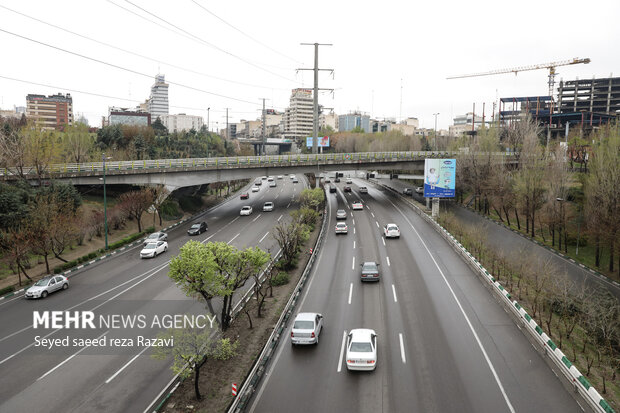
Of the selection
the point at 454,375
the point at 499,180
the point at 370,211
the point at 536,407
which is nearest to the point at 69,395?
the point at 454,375

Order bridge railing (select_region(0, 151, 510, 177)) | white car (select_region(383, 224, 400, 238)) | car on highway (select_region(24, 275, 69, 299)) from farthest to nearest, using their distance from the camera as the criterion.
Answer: bridge railing (select_region(0, 151, 510, 177))
white car (select_region(383, 224, 400, 238))
car on highway (select_region(24, 275, 69, 299))

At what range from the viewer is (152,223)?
185ft

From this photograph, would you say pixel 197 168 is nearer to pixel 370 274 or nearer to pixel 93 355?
pixel 370 274

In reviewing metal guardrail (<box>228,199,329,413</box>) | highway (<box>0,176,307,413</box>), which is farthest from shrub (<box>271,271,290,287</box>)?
highway (<box>0,176,307,413</box>)

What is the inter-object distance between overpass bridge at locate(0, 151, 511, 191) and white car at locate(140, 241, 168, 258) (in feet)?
54.0

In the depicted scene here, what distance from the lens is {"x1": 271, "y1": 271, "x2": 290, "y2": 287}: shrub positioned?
3117 cm

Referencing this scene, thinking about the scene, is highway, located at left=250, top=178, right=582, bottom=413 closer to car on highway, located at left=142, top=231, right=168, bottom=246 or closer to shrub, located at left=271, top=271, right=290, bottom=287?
shrub, located at left=271, top=271, right=290, bottom=287

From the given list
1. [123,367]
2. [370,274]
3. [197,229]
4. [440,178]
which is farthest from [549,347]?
[197,229]

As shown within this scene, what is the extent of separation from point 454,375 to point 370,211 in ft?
147

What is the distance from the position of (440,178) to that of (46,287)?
143 feet

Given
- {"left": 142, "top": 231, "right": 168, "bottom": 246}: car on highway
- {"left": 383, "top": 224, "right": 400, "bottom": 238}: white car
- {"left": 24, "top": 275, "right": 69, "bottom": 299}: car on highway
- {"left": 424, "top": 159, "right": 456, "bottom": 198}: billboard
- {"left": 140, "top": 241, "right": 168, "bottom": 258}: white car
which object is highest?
{"left": 424, "top": 159, "right": 456, "bottom": 198}: billboard

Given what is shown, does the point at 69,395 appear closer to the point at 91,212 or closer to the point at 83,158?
the point at 91,212

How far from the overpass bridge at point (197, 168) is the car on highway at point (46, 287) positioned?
22.4 metres

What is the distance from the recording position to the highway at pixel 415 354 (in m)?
16.2
